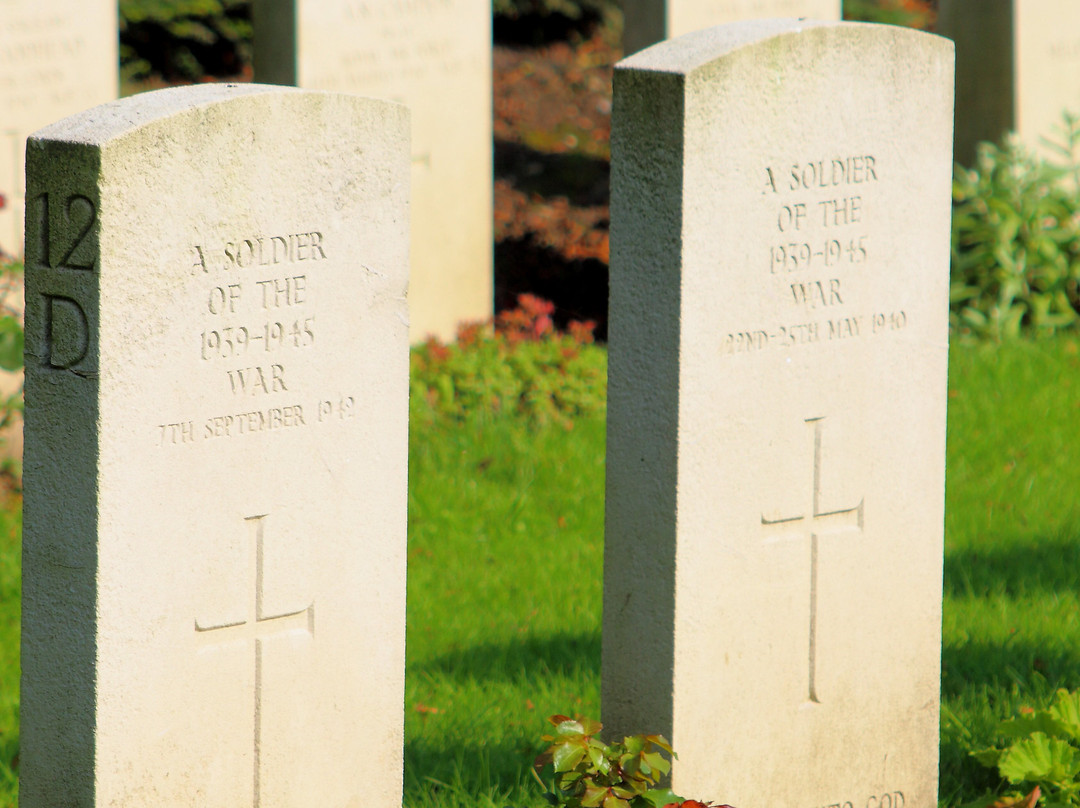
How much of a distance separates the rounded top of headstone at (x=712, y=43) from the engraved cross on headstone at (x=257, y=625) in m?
1.13

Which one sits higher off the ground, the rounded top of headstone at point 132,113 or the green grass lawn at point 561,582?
the rounded top of headstone at point 132,113

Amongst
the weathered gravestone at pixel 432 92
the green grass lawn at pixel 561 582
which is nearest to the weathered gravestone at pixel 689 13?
the weathered gravestone at pixel 432 92

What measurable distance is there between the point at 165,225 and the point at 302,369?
16.0 inches

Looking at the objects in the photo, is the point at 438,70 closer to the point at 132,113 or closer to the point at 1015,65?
the point at 1015,65

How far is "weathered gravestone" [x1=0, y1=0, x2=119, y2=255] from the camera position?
563 centimetres

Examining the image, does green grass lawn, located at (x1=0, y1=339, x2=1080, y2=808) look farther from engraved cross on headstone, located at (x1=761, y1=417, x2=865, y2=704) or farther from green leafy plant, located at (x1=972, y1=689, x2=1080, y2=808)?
engraved cross on headstone, located at (x1=761, y1=417, x2=865, y2=704)

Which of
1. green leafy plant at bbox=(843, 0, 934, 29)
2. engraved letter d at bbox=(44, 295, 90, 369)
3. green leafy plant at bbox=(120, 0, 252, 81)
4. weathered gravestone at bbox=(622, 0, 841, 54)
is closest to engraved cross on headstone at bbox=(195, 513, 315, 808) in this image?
engraved letter d at bbox=(44, 295, 90, 369)

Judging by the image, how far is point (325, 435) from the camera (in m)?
2.91

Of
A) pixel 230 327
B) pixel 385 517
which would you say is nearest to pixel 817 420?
pixel 385 517

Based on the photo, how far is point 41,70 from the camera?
5707mm

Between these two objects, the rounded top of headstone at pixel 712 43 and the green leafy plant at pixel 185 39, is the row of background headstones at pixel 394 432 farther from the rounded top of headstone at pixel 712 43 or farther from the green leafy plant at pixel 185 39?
the green leafy plant at pixel 185 39

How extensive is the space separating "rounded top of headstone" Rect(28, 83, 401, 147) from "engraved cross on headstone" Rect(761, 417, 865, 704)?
1.32 metres

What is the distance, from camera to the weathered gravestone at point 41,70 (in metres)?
5.63

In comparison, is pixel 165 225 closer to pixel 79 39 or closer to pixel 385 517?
pixel 385 517
